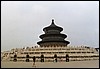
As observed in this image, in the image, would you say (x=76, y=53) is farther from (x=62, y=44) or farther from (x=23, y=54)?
(x=62, y=44)

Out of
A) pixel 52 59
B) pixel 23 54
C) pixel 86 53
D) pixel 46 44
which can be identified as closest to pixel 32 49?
pixel 23 54

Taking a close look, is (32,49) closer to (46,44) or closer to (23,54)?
(23,54)

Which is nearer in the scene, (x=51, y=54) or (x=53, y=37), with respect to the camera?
(x=51, y=54)

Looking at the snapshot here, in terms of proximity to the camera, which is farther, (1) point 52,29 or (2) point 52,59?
(1) point 52,29

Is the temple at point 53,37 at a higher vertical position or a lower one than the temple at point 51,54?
higher

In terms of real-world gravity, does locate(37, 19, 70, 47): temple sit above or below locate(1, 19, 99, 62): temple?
above

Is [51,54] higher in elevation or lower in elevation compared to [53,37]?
lower

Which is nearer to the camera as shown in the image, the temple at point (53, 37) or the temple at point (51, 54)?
the temple at point (51, 54)

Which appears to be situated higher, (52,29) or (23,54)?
(52,29)

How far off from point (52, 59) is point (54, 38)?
41.9 feet

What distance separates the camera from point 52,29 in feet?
128

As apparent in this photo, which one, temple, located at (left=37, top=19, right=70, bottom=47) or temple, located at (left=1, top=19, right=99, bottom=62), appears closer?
temple, located at (left=1, top=19, right=99, bottom=62)

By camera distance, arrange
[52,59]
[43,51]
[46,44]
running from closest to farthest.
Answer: [52,59], [43,51], [46,44]

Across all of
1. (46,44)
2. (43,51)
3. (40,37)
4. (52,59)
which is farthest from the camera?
(40,37)
